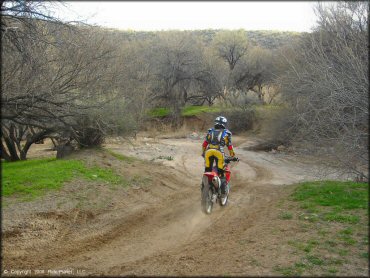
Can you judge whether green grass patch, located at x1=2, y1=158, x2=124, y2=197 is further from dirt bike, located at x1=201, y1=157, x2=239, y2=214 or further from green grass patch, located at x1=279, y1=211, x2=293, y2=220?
green grass patch, located at x1=279, y1=211, x2=293, y2=220

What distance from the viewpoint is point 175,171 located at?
16.3 metres

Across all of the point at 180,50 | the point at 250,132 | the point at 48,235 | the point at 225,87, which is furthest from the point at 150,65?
the point at 48,235

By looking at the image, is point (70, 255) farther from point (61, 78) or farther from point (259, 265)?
point (61, 78)

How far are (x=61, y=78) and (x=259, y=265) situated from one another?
849 centimetres

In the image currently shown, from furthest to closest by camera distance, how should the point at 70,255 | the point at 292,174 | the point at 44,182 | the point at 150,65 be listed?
the point at 150,65 < the point at 292,174 < the point at 44,182 < the point at 70,255

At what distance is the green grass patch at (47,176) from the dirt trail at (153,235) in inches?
29.3

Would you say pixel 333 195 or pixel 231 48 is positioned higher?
pixel 231 48

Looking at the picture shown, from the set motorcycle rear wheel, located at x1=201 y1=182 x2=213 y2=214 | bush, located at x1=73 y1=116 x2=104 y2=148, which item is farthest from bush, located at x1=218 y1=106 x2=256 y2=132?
motorcycle rear wheel, located at x1=201 y1=182 x2=213 y2=214

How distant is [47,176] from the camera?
11797 mm

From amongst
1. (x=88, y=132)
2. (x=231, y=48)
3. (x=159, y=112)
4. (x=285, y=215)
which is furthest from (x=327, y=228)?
(x=231, y=48)

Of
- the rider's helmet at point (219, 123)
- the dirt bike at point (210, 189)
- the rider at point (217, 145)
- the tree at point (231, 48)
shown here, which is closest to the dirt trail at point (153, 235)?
the dirt bike at point (210, 189)

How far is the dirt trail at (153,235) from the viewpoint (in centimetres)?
681

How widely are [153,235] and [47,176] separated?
4.84m

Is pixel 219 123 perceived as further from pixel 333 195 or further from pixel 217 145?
pixel 333 195
